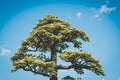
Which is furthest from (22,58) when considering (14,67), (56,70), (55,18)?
(55,18)

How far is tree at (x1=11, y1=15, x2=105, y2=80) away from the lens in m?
26.5

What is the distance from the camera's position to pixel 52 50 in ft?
98.0

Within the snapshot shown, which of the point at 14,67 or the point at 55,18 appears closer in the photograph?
the point at 14,67

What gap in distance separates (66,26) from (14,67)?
690 cm

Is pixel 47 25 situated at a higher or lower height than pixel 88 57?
higher

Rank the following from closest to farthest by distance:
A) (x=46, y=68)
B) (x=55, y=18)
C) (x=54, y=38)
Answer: (x=46, y=68) < (x=54, y=38) < (x=55, y=18)

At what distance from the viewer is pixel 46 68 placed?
2666 centimetres

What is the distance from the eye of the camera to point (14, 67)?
27.2m

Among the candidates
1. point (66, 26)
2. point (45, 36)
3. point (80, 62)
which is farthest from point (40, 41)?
point (80, 62)

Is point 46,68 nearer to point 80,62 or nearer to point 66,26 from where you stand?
point 80,62

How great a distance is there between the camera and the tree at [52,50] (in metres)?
26.5

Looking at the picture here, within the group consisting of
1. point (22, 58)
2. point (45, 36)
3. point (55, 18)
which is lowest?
point (22, 58)

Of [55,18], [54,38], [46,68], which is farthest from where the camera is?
[55,18]

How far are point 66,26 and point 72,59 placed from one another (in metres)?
4.56
